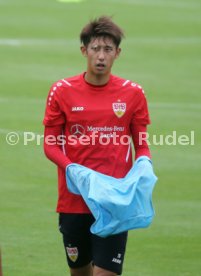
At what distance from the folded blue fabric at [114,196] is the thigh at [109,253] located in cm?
26

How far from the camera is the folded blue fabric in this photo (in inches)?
307

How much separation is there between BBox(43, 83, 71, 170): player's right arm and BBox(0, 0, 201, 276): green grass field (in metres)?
2.26

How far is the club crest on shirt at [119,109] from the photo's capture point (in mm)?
8148

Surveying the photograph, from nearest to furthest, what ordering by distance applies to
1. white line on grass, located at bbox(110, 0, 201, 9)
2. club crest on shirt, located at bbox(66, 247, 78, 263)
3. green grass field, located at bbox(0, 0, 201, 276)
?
1. club crest on shirt, located at bbox(66, 247, 78, 263)
2. green grass field, located at bbox(0, 0, 201, 276)
3. white line on grass, located at bbox(110, 0, 201, 9)

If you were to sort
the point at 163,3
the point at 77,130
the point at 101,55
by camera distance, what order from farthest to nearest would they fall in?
the point at 163,3
the point at 77,130
the point at 101,55

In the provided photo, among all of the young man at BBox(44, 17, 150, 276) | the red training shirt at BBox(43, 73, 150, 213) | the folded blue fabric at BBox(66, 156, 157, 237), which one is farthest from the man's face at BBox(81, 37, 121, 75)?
the folded blue fabric at BBox(66, 156, 157, 237)

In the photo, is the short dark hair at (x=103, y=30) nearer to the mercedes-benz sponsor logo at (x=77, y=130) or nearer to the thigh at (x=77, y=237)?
the mercedes-benz sponsor logo at (x=77, y=130)

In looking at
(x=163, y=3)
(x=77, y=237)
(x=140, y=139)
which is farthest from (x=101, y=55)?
(x=163, y=3)

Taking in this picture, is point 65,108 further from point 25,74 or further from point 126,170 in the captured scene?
point 25,74

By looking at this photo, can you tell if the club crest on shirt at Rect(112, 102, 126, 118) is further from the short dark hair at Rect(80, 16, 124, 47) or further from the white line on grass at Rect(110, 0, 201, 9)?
the white line on grass at Rect(110, 0, 201, 9)

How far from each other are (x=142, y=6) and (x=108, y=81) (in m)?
16.4

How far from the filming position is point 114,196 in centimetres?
787

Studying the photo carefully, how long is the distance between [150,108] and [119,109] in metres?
8.39

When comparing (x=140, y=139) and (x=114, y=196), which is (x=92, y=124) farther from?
(x=114, y=196)
